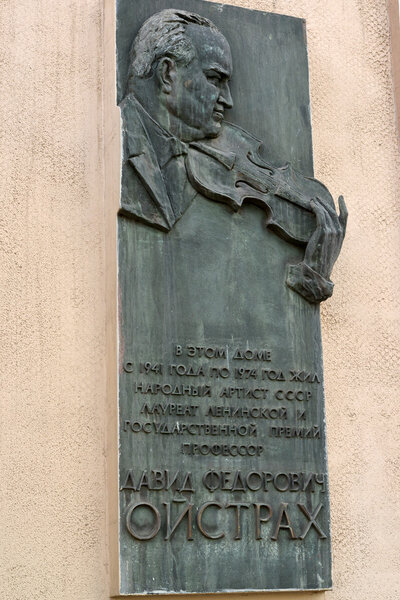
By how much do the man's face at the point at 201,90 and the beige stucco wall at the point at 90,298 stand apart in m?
0.41

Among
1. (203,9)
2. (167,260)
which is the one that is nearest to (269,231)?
(167,260)

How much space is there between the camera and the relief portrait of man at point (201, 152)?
598cm

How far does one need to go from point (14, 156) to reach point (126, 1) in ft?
3.53

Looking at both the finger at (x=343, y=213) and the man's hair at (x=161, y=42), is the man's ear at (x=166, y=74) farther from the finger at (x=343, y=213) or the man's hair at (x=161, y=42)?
the finger at (x=343, y=213)

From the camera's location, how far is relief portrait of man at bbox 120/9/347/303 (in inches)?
236

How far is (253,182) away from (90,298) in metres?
1.12

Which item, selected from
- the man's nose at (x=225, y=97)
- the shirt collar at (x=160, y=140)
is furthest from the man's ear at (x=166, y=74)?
the man's nose at (x=225, y=97)

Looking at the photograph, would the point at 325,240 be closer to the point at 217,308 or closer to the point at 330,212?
the point at 330,212

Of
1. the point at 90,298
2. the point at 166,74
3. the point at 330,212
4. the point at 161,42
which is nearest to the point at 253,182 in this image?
the point at 330,212

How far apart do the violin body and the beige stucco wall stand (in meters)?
0.41

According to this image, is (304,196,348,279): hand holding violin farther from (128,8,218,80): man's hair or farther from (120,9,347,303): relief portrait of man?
(128,8,218,80): man's hair

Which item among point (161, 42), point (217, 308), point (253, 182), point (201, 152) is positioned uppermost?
point (161, 42)

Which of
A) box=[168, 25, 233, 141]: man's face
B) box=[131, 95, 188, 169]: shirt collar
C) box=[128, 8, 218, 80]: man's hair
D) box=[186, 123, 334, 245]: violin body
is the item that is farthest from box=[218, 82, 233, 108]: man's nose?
box=[131, 95, 188, 169]: shirt collar

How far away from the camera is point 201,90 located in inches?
244
